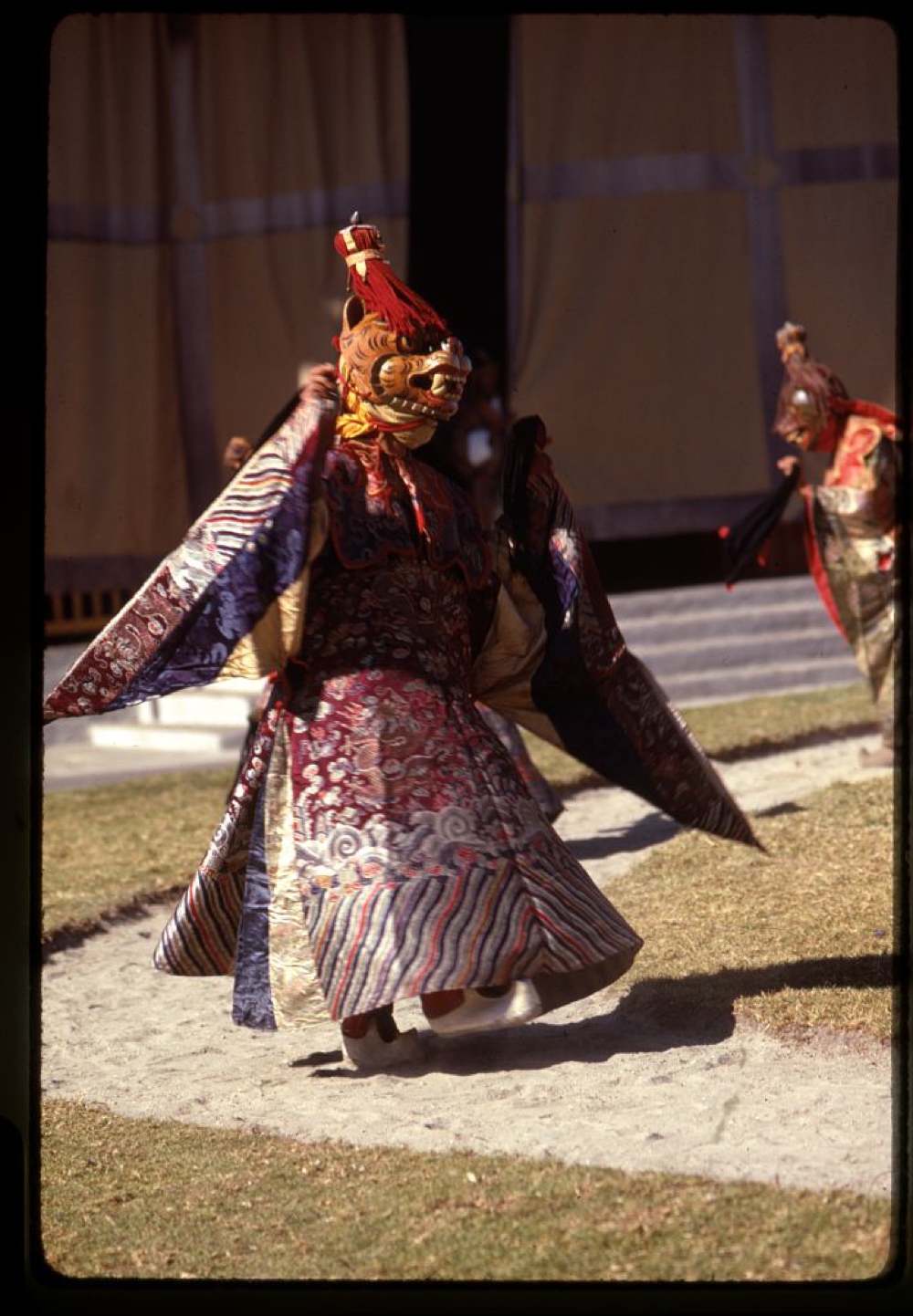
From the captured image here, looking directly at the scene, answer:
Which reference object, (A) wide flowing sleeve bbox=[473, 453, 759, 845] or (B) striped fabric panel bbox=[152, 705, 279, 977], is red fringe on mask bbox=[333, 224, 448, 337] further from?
(B) striped fabric panel bbox=[152, 705, 279, 977]

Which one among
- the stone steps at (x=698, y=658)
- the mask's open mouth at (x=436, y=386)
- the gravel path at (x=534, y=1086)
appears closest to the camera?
the gravel path at (x=534, y=1086)

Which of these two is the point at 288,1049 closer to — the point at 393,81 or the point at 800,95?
the point at 393,81

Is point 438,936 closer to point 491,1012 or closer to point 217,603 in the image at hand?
point 491,1012

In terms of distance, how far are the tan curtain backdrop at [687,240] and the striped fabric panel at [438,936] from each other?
7.05m

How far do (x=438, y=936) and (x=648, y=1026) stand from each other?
2.82ft

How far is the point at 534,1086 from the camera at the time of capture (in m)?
4.44

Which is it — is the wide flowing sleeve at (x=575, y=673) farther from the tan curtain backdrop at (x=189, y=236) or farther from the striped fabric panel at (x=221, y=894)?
the tan curtain backdrop at (x=189, y=236)

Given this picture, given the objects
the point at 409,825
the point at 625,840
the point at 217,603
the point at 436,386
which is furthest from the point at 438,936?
the point at 625,840

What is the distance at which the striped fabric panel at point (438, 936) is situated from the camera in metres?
4.22

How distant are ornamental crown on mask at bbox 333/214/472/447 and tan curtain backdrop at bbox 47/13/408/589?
6.17 meters

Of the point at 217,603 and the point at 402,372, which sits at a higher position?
the point at 402,372

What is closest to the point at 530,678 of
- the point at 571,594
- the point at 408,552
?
the point at 571,594

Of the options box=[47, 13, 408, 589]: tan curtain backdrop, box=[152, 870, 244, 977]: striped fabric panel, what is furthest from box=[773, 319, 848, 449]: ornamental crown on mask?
box=[152, 870, 244, 977]: striped fabric panel

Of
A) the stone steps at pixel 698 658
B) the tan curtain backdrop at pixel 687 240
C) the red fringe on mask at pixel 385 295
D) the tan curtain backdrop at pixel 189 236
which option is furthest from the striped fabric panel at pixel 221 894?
the tan curtain backdrop at pixel 687 240
